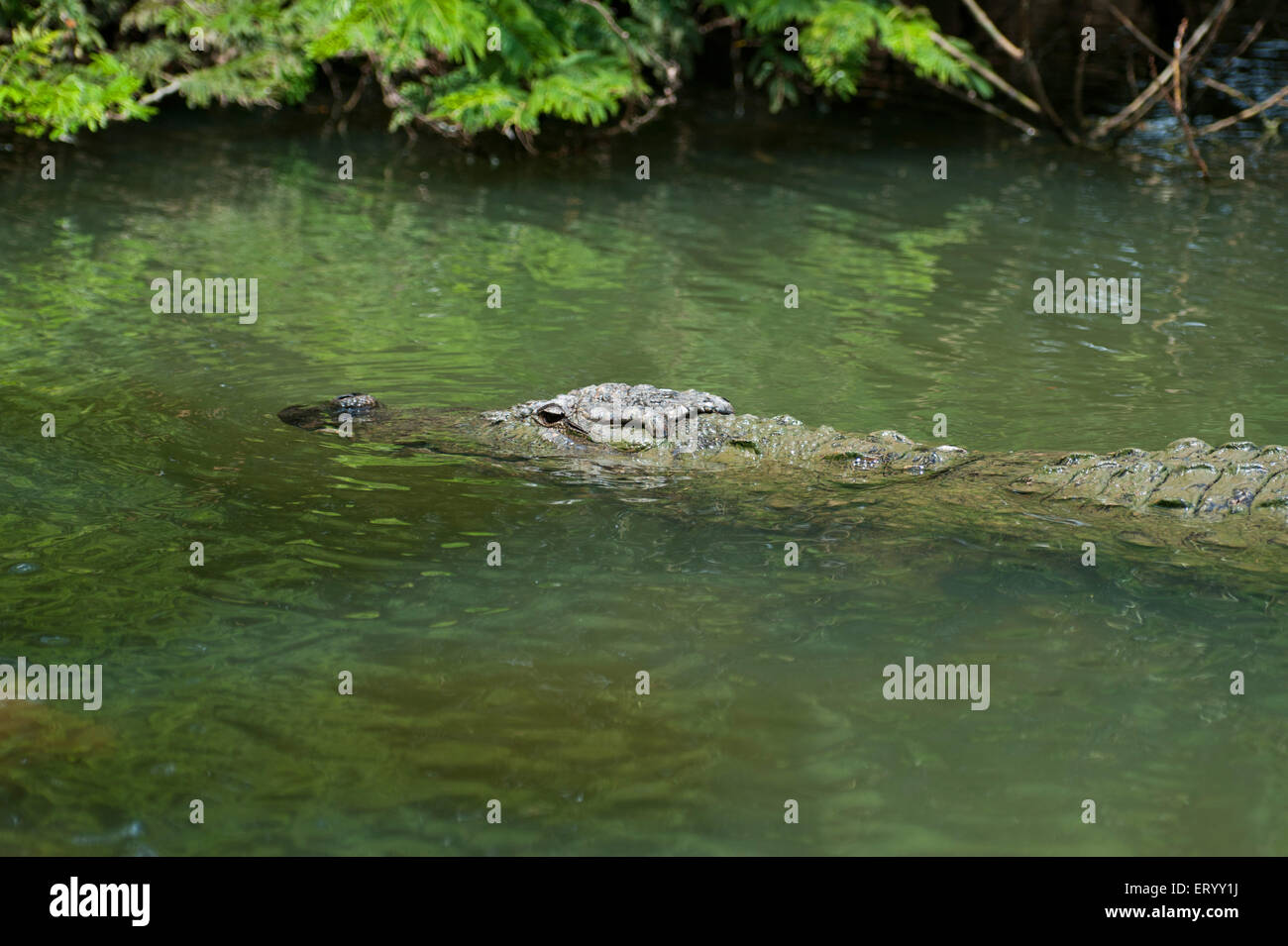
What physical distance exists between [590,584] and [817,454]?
66.9 inches

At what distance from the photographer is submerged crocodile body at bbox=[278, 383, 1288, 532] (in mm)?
→ 5945

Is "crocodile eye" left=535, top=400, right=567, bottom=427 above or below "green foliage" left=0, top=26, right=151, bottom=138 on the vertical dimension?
below

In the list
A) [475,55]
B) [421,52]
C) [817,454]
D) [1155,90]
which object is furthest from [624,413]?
[1155,90]

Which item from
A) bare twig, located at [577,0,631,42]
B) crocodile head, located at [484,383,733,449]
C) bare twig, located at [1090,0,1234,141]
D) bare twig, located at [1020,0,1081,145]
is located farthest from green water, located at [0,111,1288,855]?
bare twig, located at [577,0,631,42]

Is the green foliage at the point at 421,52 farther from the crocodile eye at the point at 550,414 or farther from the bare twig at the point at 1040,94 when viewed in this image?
the crocodile eye at the point at 550,414

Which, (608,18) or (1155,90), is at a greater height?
(608,18)

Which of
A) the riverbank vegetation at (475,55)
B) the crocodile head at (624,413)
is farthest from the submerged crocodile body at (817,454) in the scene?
the riverbank vegetation at (475,55)

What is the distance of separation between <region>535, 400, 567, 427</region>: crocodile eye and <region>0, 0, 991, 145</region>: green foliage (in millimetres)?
8198

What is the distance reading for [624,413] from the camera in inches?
271

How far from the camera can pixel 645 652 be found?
5.02 metres

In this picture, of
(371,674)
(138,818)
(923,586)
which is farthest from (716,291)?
(138,818)

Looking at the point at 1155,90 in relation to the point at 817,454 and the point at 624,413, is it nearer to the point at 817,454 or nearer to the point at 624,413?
the point at 817,454

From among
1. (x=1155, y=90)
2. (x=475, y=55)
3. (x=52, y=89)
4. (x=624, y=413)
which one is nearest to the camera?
(x=624, y=413)

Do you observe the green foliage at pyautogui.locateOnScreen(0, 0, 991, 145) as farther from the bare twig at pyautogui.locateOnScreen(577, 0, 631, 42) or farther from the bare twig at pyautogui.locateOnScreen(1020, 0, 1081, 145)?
the bare twig at pyautogui.locateOnScreen(1020, 0, 1081, 145)
